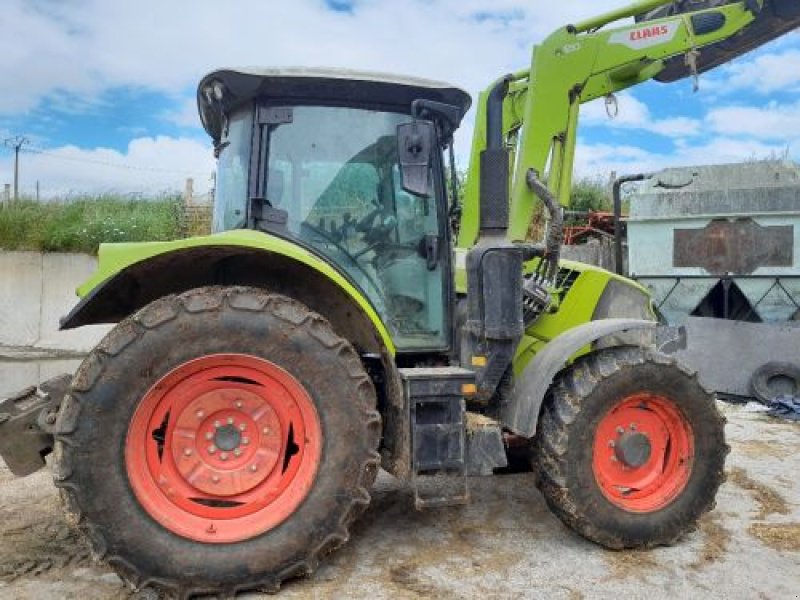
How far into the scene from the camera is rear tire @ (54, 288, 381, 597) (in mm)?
3014

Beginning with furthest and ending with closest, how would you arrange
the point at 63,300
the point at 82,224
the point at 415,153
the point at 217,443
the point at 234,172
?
1. the point at 82,224
2. the point at 63,300
3. the point at 234,172
4. the point at 415,153
5. the point at 217,443

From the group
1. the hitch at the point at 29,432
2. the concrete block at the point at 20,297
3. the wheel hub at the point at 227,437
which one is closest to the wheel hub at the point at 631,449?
the wheel hub at the point at 227,437

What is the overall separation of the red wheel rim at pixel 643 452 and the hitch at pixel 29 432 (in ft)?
8.48

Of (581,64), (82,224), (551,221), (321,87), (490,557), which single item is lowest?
(490,557)

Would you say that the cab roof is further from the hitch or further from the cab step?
the hitch

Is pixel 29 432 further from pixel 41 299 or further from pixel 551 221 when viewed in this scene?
pixel 41 299

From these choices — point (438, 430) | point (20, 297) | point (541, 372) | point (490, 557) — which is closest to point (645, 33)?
point (541, 372)

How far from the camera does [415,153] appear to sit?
138 inches

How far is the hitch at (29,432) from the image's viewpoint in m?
3.35

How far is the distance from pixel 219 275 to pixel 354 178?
817 millimetres

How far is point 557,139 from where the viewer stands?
169 inches

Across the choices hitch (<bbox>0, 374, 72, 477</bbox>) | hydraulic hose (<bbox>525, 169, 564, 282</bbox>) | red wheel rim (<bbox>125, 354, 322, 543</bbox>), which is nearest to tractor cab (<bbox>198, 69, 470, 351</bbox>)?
hydraulic hose (<bbox>525, 169, 564, 282</bbox>)

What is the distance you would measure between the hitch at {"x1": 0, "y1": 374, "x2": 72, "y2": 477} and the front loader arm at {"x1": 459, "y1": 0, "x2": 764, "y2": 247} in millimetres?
2346

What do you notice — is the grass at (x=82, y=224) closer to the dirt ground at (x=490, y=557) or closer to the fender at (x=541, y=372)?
the dirt ground at (x=490, y=557)
